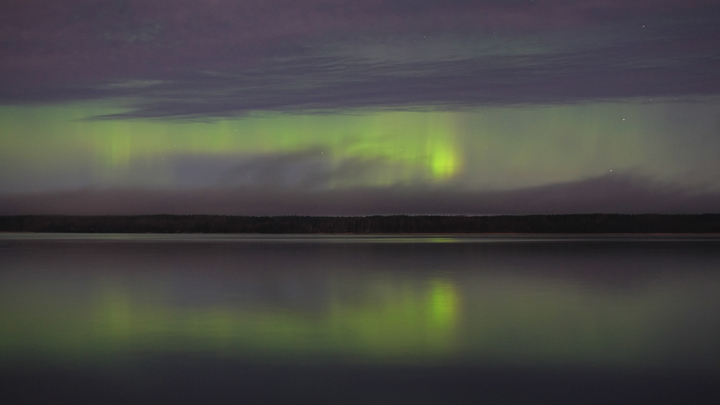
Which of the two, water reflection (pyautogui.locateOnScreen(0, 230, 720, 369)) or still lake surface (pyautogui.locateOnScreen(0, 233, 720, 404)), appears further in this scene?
water reflection (pyautogui.locateOnScreen(0, 230, 720, 369))

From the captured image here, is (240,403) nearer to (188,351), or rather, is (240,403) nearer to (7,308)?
(188,351)

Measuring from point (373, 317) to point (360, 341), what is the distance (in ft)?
7.75

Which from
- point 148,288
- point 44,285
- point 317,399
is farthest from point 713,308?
point 44,285

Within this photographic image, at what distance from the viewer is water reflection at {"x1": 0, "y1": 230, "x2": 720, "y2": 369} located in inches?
364

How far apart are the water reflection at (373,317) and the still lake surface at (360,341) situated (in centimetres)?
4

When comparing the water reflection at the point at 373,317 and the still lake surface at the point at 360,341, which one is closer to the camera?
the still lake surface at the point at 360,341

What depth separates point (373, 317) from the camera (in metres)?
12.4

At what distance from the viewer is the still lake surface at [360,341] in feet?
23.7

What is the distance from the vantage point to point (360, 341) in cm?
1004

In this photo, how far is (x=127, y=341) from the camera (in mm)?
10086

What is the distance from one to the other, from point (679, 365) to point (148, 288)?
12692 millimetres

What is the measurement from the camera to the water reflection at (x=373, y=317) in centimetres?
923

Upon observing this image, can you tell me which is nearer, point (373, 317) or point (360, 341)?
point (360, 341)

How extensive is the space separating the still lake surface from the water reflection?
0.04m
